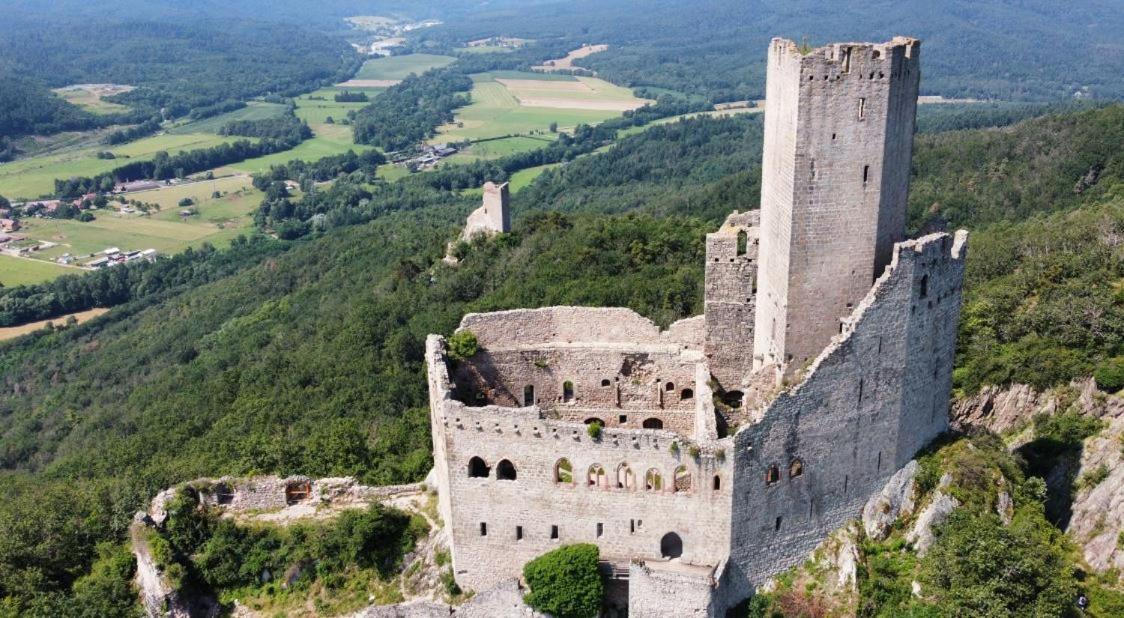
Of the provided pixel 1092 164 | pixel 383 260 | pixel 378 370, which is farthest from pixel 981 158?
pixel 378 370

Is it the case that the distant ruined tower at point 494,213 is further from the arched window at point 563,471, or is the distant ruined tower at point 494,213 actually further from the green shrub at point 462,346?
the arched window at point 563,471

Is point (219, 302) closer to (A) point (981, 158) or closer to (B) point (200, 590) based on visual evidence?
(B) point (200, 590)

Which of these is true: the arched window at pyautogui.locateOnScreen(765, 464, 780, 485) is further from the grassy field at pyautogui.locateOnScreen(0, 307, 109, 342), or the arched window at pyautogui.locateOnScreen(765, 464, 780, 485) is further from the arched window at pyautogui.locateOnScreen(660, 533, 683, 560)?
the grassy field at pyautogui.locateOnScreen(0, 307, 109, 342)

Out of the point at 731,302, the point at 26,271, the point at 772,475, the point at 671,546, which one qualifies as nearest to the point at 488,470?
the point at 671,546

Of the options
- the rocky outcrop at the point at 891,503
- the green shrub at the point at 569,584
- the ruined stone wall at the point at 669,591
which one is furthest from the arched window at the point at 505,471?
the rocky outcrop at the point at 891,503

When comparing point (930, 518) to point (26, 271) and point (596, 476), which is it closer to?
point (596, 476)
